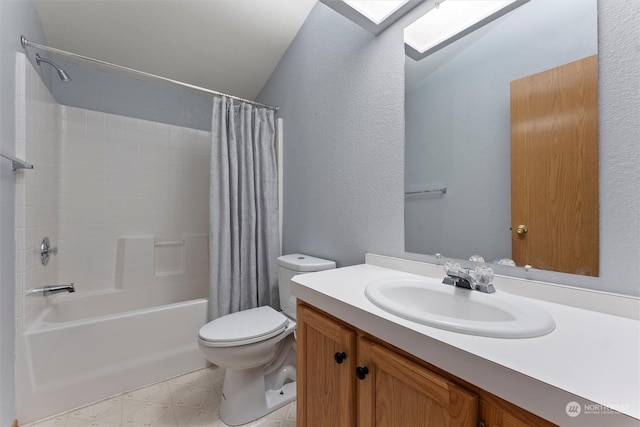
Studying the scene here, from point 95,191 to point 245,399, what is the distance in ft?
6.23

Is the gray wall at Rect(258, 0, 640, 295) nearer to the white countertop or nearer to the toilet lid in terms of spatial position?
the white countertop

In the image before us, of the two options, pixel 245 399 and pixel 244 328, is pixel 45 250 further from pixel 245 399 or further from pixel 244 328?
pixel 245 399

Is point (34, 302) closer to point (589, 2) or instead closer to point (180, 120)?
point (180, 120)

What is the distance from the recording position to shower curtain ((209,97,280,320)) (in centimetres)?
170

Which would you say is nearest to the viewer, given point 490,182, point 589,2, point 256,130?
point 589,2

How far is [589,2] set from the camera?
2.22ft

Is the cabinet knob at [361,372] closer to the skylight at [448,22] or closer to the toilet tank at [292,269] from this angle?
the toilet tank at [292,269]

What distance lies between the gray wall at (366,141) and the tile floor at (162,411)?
96cm

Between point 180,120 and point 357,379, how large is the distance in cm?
259

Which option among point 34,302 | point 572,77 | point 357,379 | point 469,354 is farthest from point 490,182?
point 34,302

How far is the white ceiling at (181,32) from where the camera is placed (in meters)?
1.56

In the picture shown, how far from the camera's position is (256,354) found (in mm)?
1260

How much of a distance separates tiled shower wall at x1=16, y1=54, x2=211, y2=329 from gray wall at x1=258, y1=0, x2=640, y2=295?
101 centimetres

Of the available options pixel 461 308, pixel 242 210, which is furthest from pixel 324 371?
pixel 242 210
